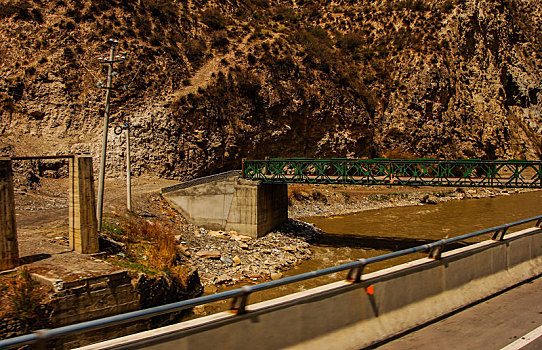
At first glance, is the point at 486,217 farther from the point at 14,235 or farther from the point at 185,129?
the point at 14,235

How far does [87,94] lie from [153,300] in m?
27.6

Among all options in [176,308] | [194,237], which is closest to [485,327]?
[176,308]

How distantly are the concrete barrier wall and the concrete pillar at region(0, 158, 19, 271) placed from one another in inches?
369

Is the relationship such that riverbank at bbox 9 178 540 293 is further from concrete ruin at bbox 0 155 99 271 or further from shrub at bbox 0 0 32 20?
shrub at bbox 0 0 32 20

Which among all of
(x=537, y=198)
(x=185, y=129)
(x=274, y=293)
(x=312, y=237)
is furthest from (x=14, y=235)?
(x=537, y=198)

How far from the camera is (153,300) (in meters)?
13.1

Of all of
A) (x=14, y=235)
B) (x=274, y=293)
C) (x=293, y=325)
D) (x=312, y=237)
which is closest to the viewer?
(x=293, y=325)

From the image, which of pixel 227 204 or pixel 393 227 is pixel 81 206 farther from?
pixel 393 227

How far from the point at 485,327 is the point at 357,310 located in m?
2.11

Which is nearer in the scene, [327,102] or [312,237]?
[312,237]

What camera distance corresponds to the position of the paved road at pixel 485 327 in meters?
5.05

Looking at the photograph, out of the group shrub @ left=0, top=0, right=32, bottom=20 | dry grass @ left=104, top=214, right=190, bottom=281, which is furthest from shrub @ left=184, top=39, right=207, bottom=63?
dry grass @ left=104, top=214, right=190, bottom=281

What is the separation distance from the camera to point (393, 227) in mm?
29266

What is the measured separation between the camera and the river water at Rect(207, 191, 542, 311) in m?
20.3
